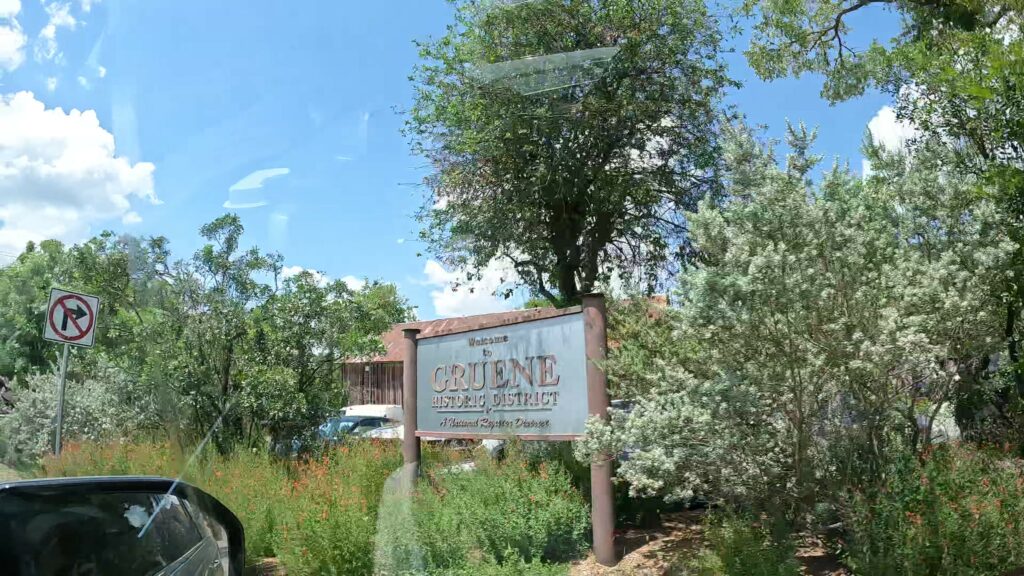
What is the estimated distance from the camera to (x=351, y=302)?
438 inches

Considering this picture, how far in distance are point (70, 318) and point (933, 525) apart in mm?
5960

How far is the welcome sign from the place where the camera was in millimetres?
7160

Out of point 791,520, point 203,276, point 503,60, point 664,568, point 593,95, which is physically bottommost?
point 664,568

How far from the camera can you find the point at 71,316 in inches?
216

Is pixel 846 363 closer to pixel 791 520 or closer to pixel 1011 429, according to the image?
pixel 791 520

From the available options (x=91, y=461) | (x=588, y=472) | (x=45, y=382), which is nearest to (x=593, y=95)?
(x=588, y=472)

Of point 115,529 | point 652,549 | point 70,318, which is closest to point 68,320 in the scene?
point 70,318

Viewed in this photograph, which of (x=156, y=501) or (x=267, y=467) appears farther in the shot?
(x=267, y=467)

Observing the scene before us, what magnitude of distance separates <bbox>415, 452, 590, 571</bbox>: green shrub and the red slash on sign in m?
2.93

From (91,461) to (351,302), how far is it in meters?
5.29

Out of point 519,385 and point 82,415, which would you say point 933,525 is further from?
point 82,415

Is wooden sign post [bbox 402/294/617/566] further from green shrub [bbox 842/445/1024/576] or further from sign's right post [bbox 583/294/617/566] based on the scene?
green shrub [bbox 842/445/1024/576]

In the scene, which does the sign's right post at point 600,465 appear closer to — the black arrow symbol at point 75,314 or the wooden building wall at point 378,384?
the black arrow symbol at point 75,314

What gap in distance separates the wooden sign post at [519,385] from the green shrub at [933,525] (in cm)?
205
